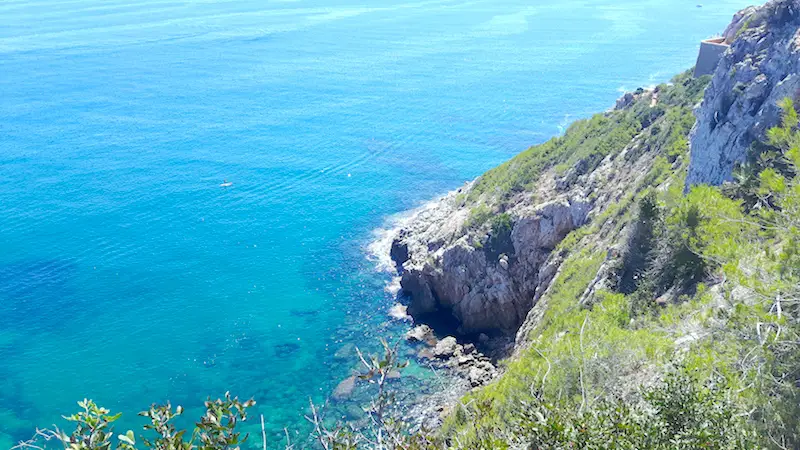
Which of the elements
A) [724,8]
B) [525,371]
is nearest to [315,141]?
[525,371]

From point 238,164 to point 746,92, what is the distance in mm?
52054

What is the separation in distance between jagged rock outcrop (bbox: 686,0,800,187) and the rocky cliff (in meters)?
0.06

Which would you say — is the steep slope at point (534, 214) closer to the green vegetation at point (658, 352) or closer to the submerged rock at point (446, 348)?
the submerged rock at point (446, 348)

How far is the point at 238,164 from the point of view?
68.8 metres

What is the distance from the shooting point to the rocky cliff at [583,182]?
28375mm

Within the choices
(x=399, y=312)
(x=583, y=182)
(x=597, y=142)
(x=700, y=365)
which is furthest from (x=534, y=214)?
(x=700, y=365)

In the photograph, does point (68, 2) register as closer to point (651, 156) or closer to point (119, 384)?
point (119, 384)

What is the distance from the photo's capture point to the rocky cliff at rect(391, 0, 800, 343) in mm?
28375

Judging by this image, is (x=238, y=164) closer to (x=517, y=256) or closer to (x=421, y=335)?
(x=421, y=335)

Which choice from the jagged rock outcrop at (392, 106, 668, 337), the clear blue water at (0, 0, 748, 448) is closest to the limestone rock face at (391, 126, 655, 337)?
the jagged rock outcrop at (392, 106, 668, 337)

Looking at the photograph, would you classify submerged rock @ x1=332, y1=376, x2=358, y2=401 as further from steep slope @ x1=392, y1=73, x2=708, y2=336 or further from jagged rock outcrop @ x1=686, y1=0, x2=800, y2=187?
jagged rock outcrop @ x1=686, y1=0, x2=800, y2=187

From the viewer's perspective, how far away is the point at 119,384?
120 ft

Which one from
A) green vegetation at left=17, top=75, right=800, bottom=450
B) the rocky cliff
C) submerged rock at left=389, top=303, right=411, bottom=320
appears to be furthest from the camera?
submerged rock at left=389, top=303, right=411, bottom=320

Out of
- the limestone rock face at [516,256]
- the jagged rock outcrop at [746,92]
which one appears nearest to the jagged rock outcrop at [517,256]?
the limestone rock face at [516,256]
